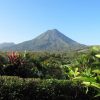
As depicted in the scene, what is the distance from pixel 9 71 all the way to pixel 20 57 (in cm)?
87

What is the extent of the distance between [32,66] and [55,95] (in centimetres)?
409

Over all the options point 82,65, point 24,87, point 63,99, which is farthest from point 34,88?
point 82,65

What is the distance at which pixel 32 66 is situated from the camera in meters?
16.1

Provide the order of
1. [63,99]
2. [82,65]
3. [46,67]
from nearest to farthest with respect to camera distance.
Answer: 1. [63,99]
2. [82,65]
3. [46,67]

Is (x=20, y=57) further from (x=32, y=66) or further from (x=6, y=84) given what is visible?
(x=6, y=84)

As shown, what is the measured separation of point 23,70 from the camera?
15484 mm

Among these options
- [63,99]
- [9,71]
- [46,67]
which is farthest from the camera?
[46,67]

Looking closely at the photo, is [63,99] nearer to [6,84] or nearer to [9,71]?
[6,84]

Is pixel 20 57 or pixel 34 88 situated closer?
pixel 34 88

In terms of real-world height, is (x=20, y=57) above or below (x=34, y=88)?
above

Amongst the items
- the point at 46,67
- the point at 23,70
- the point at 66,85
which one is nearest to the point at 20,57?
the point at 23,70

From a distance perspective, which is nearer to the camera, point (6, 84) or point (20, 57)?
point (6, 84)

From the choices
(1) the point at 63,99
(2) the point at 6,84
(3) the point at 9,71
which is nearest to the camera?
(2) the point at 6,84

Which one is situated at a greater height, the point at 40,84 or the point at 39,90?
the point at 40,84
